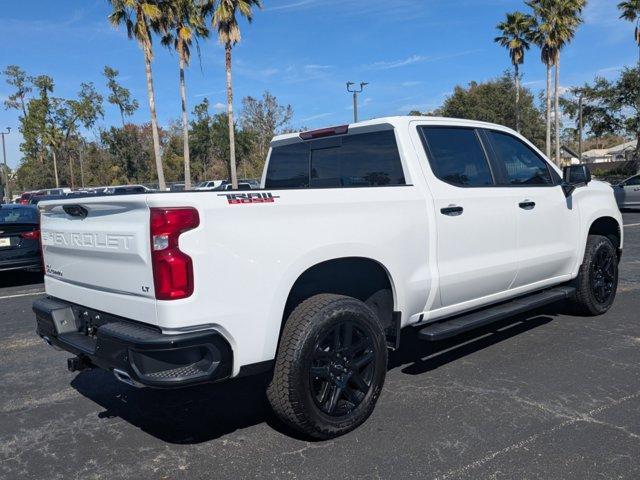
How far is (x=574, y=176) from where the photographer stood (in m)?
5.25

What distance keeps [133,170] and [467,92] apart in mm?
37328

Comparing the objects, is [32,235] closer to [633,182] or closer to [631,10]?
[633,182]

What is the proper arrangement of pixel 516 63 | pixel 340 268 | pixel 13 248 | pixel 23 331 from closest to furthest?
pixel 340 268 → pixel 23 331 → pixel 13 248 → pixel 516 63

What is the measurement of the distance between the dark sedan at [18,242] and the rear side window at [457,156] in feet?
23.8

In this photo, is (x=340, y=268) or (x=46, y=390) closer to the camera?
(x=340, y=268)

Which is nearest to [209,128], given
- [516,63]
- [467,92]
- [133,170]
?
[133,170]

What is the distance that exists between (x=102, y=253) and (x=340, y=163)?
7.04 feet

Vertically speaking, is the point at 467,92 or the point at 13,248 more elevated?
the point at 467,92

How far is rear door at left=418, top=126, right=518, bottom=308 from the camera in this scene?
4.11 metres

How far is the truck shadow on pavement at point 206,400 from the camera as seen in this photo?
3.65 meters

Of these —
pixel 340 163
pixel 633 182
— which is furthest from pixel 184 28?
pixel 340 163

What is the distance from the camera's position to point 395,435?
11.3ft

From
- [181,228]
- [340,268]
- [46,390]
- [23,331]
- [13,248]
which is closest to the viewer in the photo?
[181,228]

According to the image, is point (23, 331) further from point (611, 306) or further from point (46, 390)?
point (611, 306)
